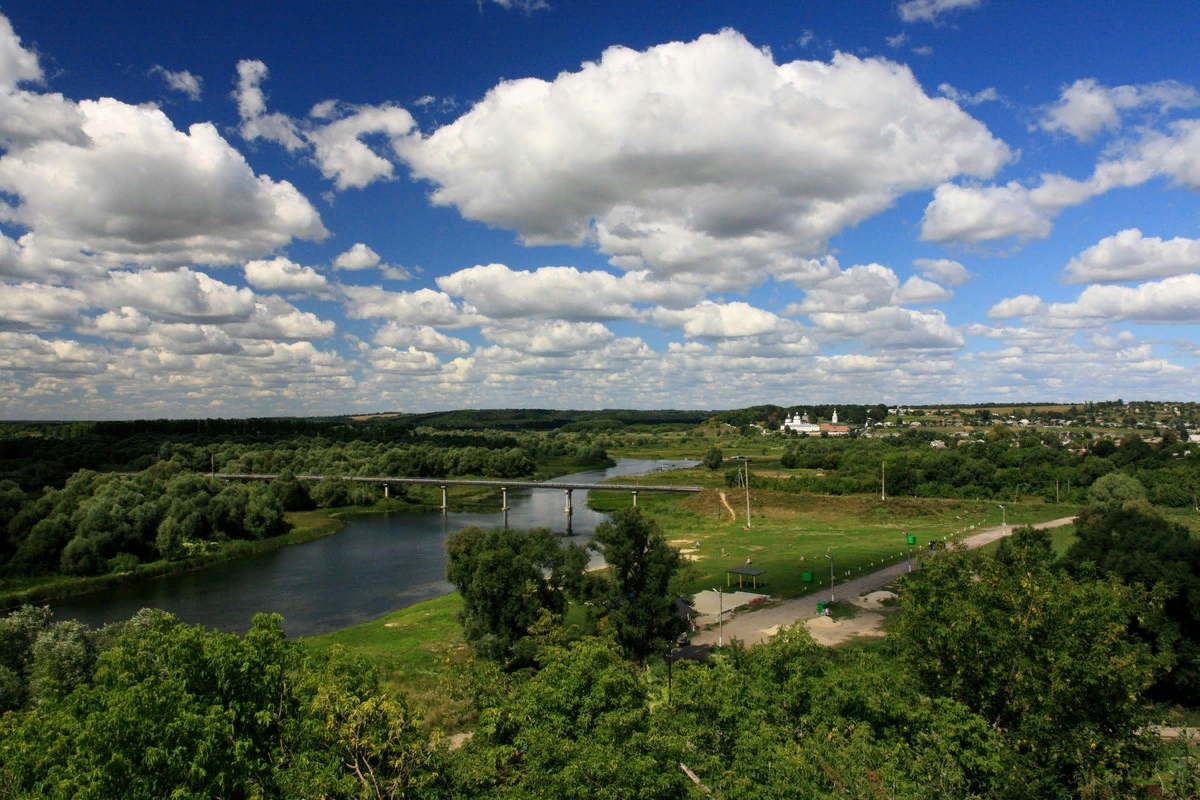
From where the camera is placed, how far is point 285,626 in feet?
161

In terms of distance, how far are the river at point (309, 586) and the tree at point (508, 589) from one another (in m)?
19.5

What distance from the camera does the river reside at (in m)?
52.2

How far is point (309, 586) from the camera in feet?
202

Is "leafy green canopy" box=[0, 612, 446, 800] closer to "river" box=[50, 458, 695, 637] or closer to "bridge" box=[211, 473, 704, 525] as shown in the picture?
"river" box=[50, 458, 695, 637]

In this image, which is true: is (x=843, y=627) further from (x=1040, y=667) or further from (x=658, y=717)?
(x=658, y=717)

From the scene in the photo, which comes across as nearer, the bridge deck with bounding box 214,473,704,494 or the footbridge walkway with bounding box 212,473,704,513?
the bridge deck with bounding box 214,473,704,494

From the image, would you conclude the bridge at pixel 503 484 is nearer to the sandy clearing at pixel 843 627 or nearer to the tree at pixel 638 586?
the sandy clearing at pixel 843 627

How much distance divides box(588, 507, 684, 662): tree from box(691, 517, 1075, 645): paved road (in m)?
3.42

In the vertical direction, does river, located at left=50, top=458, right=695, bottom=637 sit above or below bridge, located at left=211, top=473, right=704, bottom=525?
below

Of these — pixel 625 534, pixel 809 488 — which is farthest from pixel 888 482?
pixel 625 534

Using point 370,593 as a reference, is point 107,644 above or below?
above

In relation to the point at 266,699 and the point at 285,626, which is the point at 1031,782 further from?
the point at 285,626

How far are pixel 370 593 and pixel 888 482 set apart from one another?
251 feet

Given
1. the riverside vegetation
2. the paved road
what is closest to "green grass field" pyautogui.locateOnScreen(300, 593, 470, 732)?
the riverside vegetation
